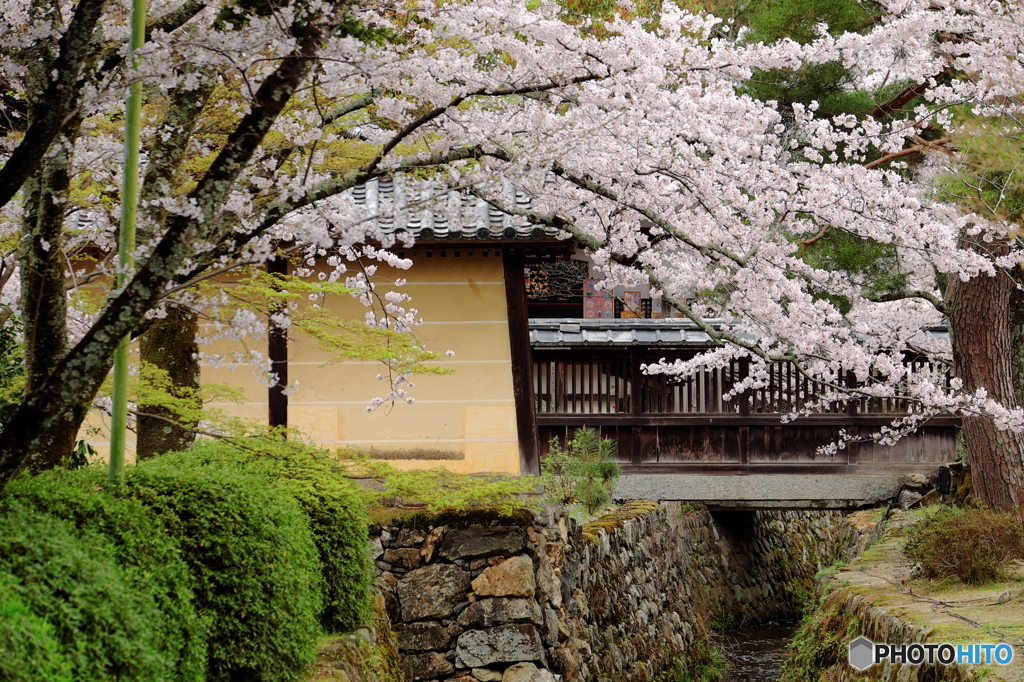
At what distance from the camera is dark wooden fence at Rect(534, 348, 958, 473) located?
15.1m

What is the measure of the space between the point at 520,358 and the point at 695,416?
5535 mm

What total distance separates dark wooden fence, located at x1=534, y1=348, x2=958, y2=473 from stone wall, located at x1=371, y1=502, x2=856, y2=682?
117cm

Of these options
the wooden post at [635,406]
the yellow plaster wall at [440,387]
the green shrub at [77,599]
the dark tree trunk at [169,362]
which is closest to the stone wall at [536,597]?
the wooden post at [635,406]

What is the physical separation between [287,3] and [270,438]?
2.83 meters

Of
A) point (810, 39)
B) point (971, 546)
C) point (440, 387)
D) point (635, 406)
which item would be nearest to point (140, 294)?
point (440, 387)

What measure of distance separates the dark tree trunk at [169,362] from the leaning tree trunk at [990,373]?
9114mm

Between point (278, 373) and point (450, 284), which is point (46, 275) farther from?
point (450, 284)

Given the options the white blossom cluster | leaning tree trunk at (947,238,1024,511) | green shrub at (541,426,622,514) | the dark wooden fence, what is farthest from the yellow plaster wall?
leaning tree trunk at (947,238,1024,511)

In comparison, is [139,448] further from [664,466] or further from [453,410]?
[664,466]

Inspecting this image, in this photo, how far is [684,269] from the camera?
31.3ft

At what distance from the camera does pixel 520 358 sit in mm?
10484

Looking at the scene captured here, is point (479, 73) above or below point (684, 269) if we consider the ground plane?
above

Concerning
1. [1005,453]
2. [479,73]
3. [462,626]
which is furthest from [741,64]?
[1005,453]

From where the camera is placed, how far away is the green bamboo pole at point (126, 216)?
445cm
